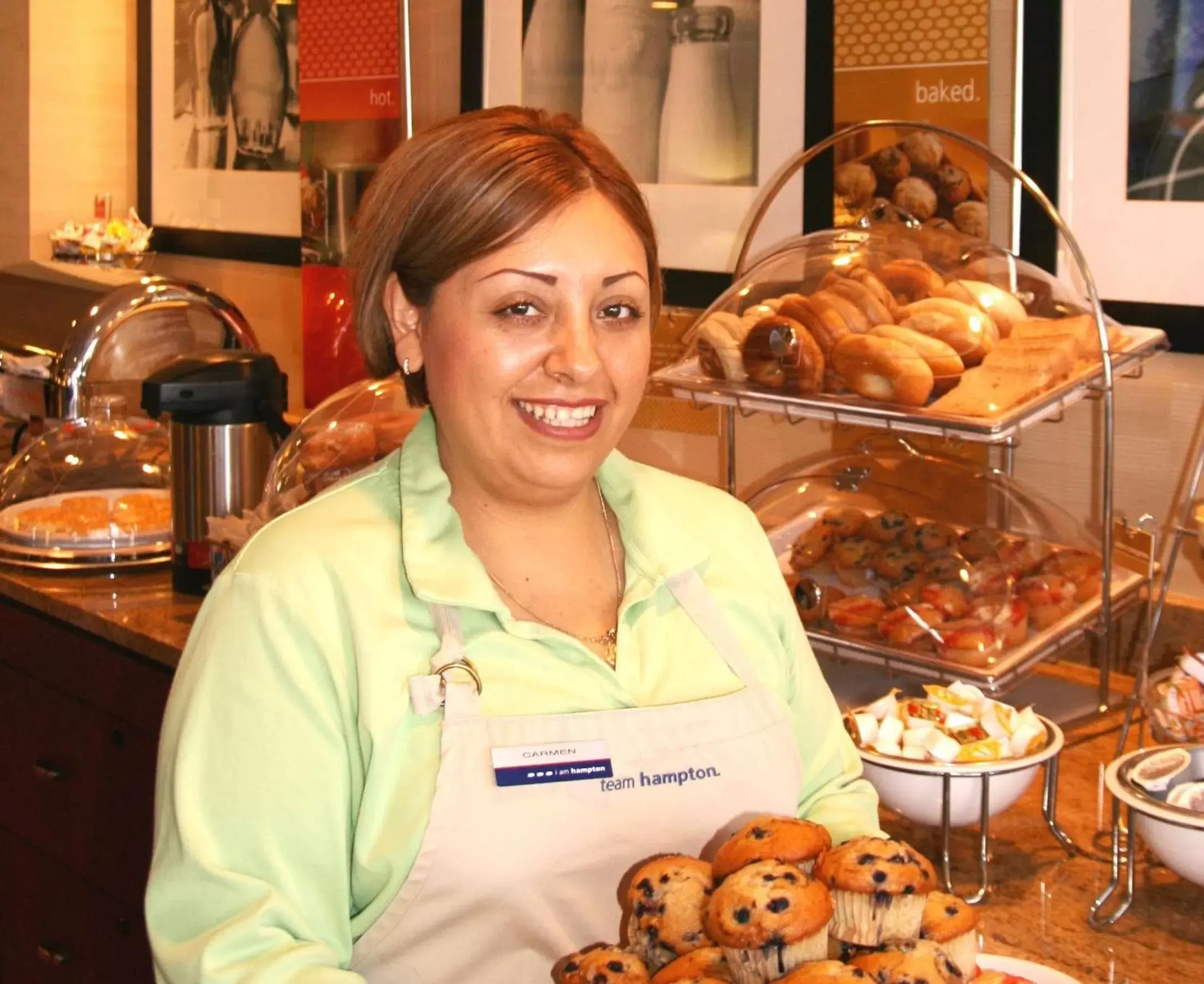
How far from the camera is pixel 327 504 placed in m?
1.44

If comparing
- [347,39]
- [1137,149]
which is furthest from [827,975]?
[347,39]

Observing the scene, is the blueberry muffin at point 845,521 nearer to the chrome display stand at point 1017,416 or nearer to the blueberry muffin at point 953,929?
the chrome display stand at point 1017,416

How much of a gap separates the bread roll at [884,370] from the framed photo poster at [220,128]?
210 cm

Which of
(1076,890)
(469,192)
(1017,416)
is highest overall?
(469,192)

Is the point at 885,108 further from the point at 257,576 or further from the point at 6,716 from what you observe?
the point at 6,716

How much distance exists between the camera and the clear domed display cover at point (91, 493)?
2.62 metres

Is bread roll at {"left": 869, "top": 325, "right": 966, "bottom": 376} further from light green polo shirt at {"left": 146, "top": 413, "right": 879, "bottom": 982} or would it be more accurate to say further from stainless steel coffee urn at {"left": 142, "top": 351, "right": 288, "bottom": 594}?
stainless steel coffee urn at {"left": 142, "top": 351, "right": 288, "bottom": 594}

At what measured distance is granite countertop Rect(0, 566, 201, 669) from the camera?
2.26 metres

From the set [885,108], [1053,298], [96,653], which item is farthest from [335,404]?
[1053,298]

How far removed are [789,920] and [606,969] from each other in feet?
0.43

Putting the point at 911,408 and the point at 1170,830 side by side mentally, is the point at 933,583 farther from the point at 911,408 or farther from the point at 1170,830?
the point at 1170,830

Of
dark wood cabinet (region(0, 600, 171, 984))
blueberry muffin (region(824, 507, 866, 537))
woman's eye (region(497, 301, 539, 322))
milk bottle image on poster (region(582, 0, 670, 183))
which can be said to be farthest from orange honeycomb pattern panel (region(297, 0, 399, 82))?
woman's eye (region(497, 301, 539, 322))

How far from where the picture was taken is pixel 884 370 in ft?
5.80

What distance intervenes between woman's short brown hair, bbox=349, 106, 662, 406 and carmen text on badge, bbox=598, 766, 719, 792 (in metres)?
0.46
